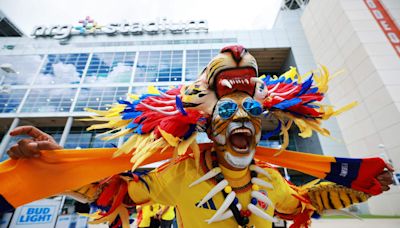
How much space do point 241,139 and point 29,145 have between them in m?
1.04

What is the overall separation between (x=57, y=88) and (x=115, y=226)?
18475mm

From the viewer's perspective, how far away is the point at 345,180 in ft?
4.01

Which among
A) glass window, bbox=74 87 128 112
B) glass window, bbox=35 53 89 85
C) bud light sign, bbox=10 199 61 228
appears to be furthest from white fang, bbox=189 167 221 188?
glass window, bbox=35 53 89 85

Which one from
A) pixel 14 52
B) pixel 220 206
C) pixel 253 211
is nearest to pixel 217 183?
pixel 220 206

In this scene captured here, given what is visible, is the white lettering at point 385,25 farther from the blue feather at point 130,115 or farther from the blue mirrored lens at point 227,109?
the blue feather at point 130,115

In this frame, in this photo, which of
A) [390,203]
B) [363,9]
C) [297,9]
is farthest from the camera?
[297,9]

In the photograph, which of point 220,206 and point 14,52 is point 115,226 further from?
point 14,52

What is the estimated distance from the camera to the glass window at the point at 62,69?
16328mm

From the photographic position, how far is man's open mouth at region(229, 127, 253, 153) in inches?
43.1

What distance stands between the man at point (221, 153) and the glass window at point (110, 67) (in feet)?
53.0

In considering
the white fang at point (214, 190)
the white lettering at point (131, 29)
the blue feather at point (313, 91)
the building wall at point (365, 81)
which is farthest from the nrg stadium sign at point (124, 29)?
the white fang at point (214, 190)

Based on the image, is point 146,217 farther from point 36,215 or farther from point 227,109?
point 227,109

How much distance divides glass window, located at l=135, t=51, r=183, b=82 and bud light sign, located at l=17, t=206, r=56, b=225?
1244cm

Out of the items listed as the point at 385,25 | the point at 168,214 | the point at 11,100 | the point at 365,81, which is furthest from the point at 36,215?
the point at 11,100
